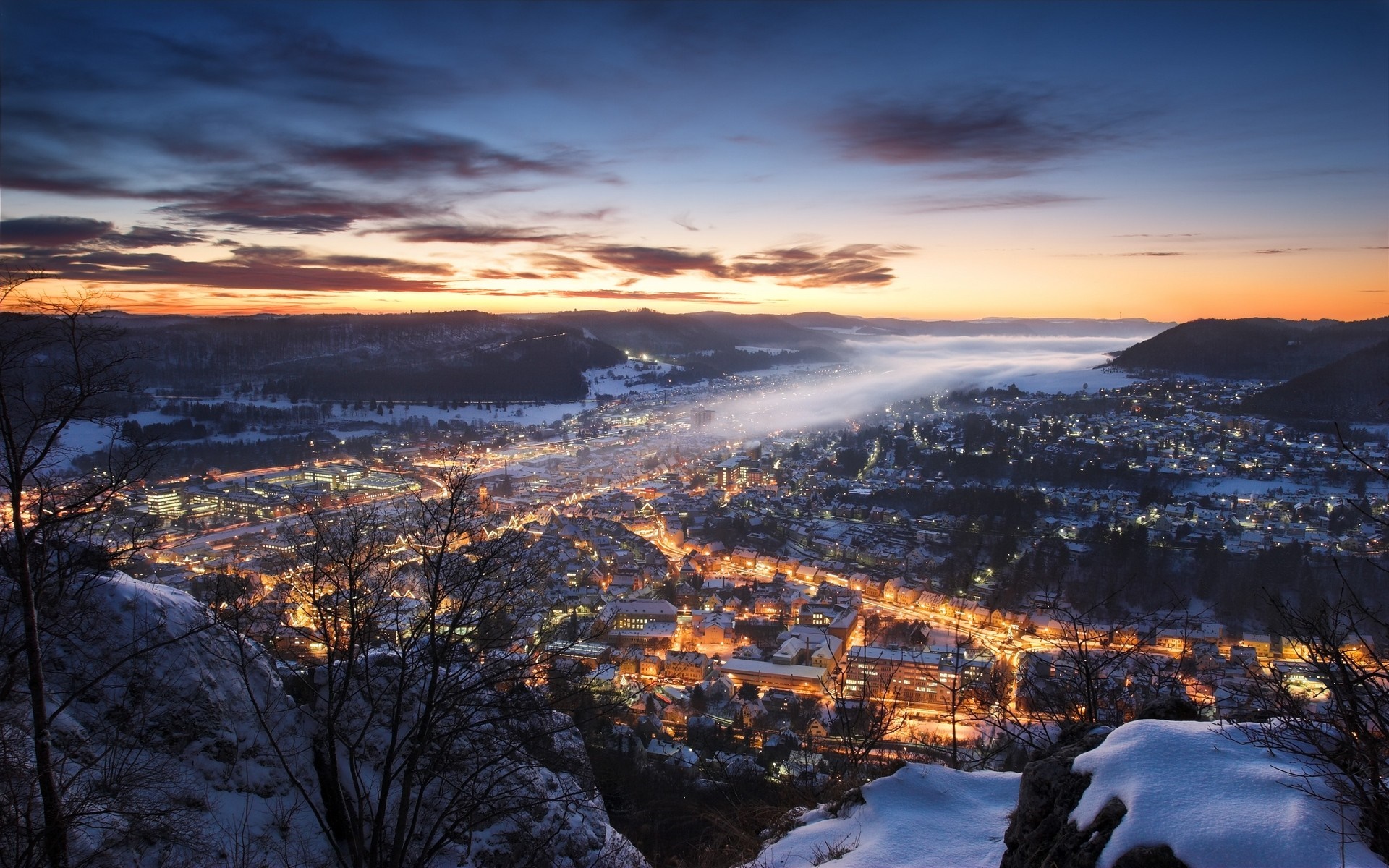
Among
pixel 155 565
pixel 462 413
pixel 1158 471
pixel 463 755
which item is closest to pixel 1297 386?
pixel 1158 471

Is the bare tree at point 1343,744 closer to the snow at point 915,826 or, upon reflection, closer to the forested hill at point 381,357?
the snow at point 915,826

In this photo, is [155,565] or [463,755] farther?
[155,565]

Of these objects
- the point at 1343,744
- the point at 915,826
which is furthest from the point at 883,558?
the point at 1343,744

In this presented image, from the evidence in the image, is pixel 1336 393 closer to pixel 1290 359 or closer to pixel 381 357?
pixel 1290 359

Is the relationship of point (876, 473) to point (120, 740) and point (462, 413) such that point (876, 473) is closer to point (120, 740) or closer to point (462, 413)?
point (120, 740)

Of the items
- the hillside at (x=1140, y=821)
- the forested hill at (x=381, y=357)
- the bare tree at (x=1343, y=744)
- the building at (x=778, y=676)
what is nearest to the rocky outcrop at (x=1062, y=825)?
the hillside at (x=1140, y=821)

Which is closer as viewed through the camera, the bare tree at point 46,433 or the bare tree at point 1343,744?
the bare tree at point 1343,744

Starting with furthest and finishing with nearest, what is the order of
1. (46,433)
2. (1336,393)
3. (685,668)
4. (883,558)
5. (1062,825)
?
(1336,393), (883,558), (685,668), (46,433), (1062,825)
